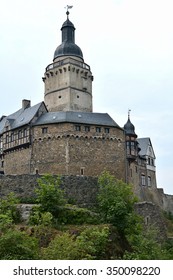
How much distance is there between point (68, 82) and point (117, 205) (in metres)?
25.1

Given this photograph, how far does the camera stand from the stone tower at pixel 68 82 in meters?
53.8

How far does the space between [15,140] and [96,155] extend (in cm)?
873

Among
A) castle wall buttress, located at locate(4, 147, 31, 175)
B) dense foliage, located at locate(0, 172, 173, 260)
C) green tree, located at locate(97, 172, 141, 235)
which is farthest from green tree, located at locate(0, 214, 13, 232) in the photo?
castle wall buttress, located at locate(4, 147, 31, 175)

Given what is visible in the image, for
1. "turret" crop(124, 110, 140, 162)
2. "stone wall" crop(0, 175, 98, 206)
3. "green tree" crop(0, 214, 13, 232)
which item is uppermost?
"turret" crop(124, 110, 140, 162)

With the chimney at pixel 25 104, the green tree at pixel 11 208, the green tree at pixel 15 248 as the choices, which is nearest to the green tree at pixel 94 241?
the green tree at pixel 15 248

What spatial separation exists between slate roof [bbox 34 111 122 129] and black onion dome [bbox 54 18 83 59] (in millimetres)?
10639

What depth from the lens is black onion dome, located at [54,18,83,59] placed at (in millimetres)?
56281

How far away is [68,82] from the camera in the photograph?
53.8m

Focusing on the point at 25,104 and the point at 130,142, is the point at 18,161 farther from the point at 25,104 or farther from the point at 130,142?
the point at 130,142

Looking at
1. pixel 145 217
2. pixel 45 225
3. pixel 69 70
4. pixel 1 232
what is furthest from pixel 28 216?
pixel 69 70

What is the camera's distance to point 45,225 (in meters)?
27.5

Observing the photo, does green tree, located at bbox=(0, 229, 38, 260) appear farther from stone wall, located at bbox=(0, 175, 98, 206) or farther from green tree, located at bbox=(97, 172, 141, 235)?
stone wall, located at bbox=(0, 175, 98, 206)

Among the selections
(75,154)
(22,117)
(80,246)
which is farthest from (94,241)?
(22,117)

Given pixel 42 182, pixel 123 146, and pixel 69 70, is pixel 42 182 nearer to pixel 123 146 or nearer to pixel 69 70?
pixel 123 146
